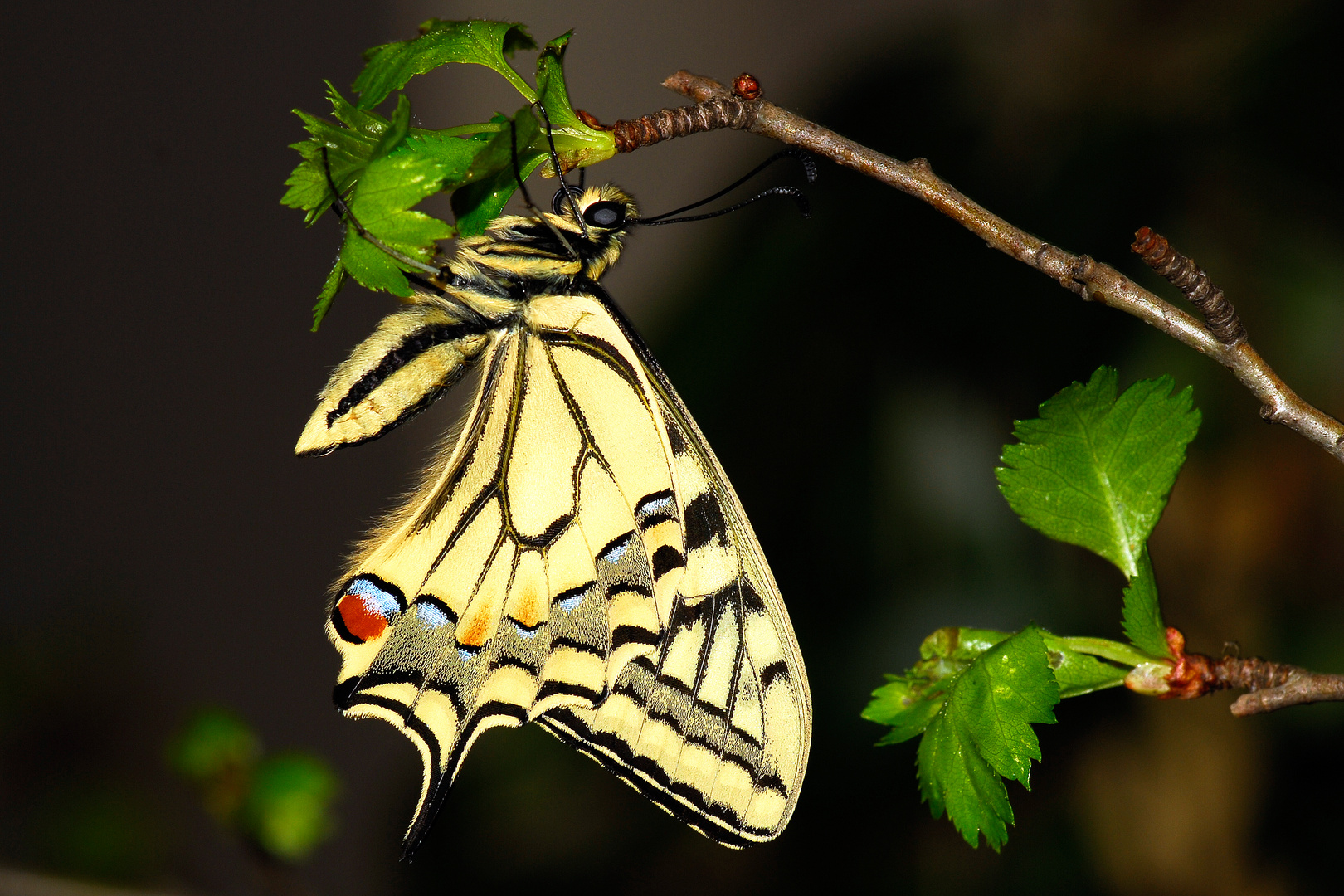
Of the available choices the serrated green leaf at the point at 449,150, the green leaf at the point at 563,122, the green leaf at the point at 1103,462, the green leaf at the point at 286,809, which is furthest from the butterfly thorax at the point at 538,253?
the green leaf at the point at 286,809

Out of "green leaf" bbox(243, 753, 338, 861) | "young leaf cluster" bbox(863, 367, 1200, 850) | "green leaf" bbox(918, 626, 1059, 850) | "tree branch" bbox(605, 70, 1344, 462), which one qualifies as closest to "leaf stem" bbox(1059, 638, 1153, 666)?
"young leaf cluster" bbox(863, 367, 1200, 850)

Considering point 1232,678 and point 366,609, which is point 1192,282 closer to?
point 1232,678

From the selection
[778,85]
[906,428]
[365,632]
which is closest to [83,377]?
[365,632]

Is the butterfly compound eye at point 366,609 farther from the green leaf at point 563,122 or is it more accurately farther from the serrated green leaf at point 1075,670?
the serrated green leaf at point 1075,670

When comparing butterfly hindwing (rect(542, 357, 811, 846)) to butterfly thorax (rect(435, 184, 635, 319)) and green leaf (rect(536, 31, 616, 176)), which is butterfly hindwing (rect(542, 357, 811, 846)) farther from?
green leaf (rect(536, 31, 616, 176))

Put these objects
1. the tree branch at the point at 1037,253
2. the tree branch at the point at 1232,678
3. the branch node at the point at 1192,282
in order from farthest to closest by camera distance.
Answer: the tree branch at the point at 1232,678 < the tree branch at the point at 1037,253 < the branch node at the point at 1192,282

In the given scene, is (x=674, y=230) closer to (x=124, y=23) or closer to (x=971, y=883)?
(x=124, y=23)

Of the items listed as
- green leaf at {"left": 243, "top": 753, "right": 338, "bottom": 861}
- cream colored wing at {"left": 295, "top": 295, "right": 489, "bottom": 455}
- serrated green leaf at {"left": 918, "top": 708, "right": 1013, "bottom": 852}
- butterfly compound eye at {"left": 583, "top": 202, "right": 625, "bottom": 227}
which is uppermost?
butterfly compound eye at {"left": 583, "top": 202, "right": 625, "bottom": 227}
